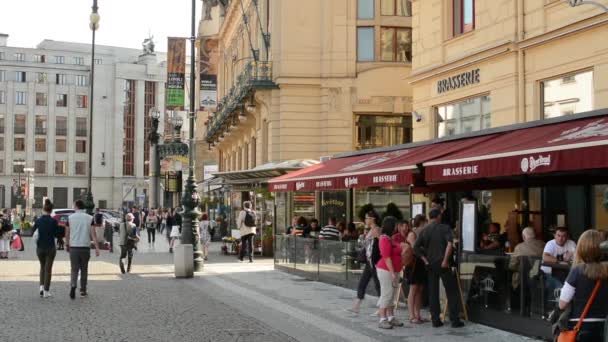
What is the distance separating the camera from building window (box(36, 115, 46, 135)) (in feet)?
368

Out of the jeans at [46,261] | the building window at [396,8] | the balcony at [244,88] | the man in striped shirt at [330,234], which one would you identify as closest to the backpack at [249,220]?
the man in striped shirt at [330,234]

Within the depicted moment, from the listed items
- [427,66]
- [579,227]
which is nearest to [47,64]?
[427,66]

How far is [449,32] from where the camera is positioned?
2236 cm

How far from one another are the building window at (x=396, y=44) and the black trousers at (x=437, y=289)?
74.0 ft

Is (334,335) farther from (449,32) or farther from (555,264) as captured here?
(449,32)

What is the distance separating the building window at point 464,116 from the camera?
20688 mm

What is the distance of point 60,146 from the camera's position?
113 m

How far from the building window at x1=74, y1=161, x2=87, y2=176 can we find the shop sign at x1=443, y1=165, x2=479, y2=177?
4101 inches

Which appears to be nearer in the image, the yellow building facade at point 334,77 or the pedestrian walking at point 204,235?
the pedestrian walking at point 204,235

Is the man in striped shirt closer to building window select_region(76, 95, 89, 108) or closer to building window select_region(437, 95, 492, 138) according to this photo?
building window select_region(437, 95, 492, 138)

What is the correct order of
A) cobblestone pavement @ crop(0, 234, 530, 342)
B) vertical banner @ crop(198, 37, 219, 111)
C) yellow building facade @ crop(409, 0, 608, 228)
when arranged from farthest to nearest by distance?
1. vertical banner @ crop(198, 37, 219, 111)
2. yellow building facade @ crop(409, 0, 608, 228)
3. cobblestone pavement @ crop(0, 234, 530, 342)

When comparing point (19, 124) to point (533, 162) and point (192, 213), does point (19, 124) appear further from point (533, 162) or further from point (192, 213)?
point (533, 162)

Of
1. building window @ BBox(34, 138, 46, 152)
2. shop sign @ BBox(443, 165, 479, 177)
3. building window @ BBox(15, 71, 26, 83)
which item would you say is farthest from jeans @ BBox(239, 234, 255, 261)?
building window @ BBox(15, 71, 26, 83)

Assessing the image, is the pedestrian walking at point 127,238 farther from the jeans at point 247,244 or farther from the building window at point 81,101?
the building window at point 81,101
